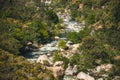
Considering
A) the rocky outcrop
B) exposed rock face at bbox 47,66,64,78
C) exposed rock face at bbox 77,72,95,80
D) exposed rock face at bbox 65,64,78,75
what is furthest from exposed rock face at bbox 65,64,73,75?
the rocky outcrop

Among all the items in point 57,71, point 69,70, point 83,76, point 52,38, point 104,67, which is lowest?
point 83,76

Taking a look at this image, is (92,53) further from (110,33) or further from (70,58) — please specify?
(110,33)

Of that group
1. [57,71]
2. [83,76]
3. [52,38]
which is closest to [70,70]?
[57,71]

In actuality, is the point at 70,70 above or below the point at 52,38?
below

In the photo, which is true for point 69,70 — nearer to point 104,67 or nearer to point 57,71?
point 57,71

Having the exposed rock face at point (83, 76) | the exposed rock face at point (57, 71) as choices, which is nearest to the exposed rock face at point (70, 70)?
the exposed rock face at point (57, 71)

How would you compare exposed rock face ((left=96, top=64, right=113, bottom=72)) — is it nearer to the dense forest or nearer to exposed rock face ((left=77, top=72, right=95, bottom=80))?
the dense forest

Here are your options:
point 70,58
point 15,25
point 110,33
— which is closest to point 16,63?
point 70,58

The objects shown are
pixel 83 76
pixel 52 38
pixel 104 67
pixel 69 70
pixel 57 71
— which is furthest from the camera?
pixel 52 38

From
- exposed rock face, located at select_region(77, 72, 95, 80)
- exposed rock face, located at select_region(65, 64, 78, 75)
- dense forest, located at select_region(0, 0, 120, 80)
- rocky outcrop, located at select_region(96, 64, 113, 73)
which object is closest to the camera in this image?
dense forest, located at select_region(0, 0, 120, 80)
